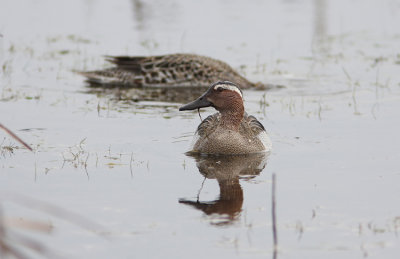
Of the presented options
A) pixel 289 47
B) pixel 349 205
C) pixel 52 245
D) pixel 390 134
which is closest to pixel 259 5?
pixel 289 47

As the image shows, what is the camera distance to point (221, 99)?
9.84 metres

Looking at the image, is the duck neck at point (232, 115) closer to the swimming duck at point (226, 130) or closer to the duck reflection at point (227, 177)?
the swimming duck at point (226, 130)

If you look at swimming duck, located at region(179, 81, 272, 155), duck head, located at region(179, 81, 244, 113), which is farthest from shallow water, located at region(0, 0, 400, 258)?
duck head, located at region(179, 81, 244, 113)

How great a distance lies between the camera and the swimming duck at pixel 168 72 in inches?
561

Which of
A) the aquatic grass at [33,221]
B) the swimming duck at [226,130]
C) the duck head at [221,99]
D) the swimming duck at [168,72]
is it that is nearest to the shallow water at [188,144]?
the aquatic grass at [33,221]

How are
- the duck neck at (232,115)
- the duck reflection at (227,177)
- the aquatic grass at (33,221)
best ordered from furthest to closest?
1. the duck neck at (232,115)
2. the duck reflection at (227,177)
3. the aquatic grass at (33,221)

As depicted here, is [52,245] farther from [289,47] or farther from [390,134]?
[289,47]

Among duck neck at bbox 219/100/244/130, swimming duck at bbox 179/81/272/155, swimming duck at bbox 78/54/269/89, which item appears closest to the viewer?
swimming duck at bbox 179/81/272/155

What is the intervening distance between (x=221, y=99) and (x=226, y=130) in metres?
0.39

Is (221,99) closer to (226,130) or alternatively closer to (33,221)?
(226,130)

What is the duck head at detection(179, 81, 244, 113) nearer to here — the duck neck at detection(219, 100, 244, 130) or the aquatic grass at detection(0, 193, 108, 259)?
the duck neck at detection(219, 100, 244, 130)

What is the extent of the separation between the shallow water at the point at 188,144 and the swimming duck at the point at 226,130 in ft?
0.98

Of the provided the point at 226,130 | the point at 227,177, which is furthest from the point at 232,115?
the point at 227,177

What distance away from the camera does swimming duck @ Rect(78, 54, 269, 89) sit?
1425cm
